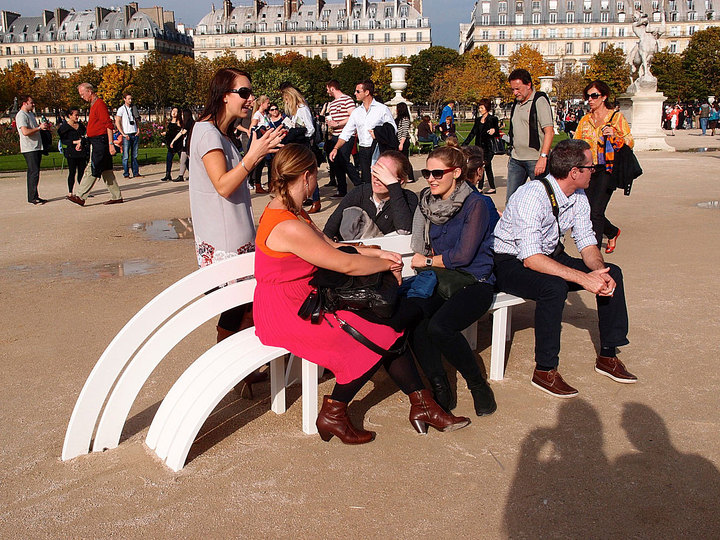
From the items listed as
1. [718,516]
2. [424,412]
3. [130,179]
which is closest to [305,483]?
[424,412]

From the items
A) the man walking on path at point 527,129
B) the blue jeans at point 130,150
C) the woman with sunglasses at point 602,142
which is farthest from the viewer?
the blue jeans at point 130,150

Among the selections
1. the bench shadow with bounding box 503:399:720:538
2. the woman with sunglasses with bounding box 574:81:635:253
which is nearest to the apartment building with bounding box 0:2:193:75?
the woman with sunglasses with bounding box 574:81:635:253

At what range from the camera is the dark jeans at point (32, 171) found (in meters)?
12.0

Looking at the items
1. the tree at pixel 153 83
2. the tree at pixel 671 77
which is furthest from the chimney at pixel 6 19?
the tree at pixel 671 77

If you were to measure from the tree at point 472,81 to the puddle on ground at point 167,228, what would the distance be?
62.4 meters

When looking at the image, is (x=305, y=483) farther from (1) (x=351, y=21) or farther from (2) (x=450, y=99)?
(1) (x=351, y=21)

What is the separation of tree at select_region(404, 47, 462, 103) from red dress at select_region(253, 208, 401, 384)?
95.7 metres

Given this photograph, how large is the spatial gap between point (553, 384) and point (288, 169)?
81.3 inches

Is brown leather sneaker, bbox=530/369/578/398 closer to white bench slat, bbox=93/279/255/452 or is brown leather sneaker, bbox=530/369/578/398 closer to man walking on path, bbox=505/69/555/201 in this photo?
white bench slat, bbox=93/279/255/452

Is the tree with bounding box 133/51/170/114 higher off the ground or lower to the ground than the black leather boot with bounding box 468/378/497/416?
higher

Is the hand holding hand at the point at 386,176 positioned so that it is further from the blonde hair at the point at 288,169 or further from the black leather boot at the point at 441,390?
the black leather boot at the point at 441,390

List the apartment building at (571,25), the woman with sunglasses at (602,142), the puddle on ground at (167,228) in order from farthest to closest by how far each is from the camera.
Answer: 1. the apartment building at (571,25)
2. the puddle on ground at (167,228)
3. the woman with sunglasses at (602,142)

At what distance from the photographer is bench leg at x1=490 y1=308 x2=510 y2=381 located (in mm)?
4402

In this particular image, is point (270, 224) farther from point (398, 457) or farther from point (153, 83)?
point (153, 83)
